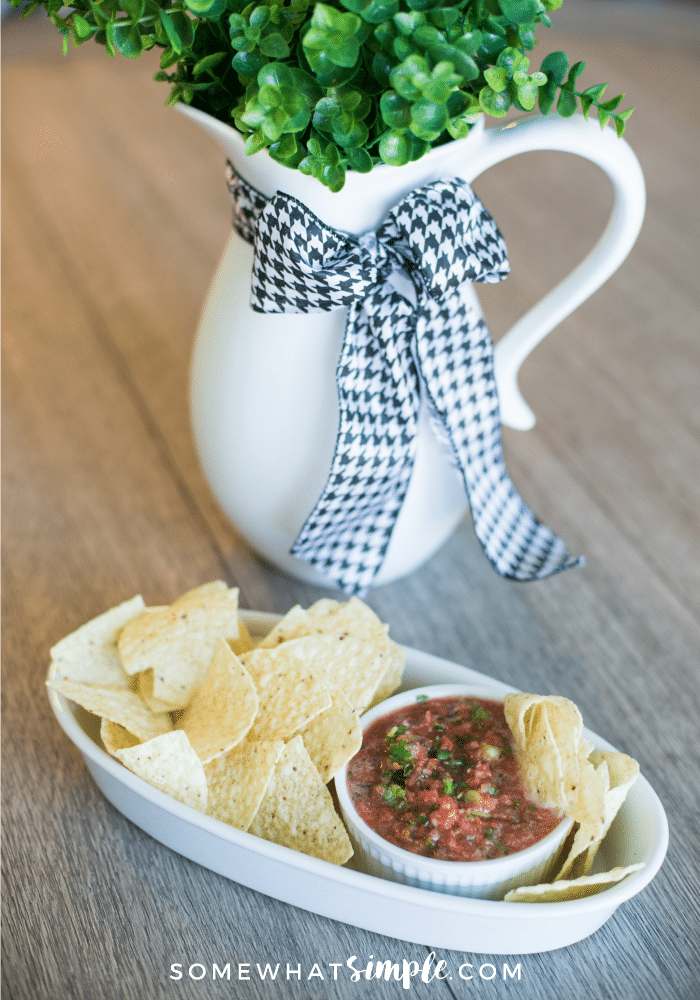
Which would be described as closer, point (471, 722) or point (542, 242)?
point (471, 722)

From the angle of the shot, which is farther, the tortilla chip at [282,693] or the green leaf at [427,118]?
the tortilla chip at [282,693]

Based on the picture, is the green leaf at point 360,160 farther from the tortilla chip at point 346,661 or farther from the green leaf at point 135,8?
the tortilla chip at point 346,661

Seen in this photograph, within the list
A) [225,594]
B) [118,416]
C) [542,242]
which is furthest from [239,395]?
[542,242]

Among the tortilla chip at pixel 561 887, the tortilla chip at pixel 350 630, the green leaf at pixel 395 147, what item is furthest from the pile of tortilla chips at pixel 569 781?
the green leaf at pixel 395 147

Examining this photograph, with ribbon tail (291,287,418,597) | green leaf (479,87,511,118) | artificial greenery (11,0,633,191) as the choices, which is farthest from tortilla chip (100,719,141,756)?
green leaf (479,87,511,118)

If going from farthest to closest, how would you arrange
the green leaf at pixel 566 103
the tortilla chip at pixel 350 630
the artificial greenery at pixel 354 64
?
the tortilla chip at pixel 350 630, the green leaf at pixel 566 103, the artificial greenery at pixel 354 64

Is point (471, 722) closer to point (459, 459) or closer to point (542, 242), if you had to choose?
point (459, 459)

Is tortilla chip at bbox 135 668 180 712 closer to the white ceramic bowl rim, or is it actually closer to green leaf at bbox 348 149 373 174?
the white ceramic bowl rim

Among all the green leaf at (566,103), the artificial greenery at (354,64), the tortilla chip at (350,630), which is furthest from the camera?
the tortilla chip at (350,630)
